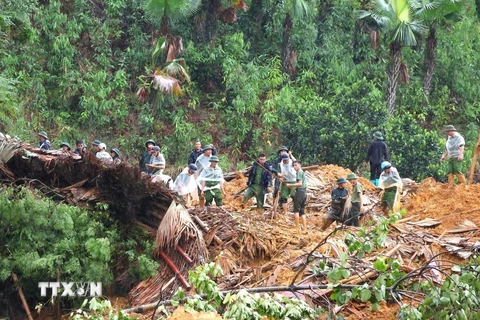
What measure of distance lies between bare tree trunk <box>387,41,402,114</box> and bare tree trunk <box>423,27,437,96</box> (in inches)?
88.7

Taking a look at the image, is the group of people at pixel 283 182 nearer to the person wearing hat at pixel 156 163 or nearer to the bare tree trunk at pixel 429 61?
the person wearing hat at pixel 156 163

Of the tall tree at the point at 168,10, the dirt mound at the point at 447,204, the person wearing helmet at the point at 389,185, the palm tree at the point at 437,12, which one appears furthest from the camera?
the palm tree at the point at 437,12

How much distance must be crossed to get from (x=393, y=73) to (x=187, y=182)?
13866 mm

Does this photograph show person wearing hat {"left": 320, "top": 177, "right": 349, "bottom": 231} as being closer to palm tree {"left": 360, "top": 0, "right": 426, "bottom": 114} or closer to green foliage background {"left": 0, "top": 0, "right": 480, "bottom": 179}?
green foliage background {"left": 0, "top": 0, "right": 480, "bottom": 179}

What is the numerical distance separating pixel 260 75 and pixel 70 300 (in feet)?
61.0

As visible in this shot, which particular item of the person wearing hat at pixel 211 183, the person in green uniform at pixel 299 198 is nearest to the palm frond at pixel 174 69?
the person wearing hat at pixel 211 183

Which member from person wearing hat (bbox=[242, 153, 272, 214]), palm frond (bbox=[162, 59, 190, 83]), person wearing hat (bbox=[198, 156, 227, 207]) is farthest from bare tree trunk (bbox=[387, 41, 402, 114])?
person wearing hat (bbox=[198, 156, 227, 207])

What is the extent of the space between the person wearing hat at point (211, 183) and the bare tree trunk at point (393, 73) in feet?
44.3

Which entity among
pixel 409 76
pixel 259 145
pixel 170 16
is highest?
pixel 170 16

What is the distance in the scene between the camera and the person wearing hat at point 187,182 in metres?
17.4

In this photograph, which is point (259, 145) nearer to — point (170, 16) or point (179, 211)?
point (170, 16)

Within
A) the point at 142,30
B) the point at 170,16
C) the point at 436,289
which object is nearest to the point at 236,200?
the point at 170,16

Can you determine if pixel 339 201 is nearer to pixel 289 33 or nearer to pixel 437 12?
pixel 437 12

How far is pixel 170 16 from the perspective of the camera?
89.9 feet
